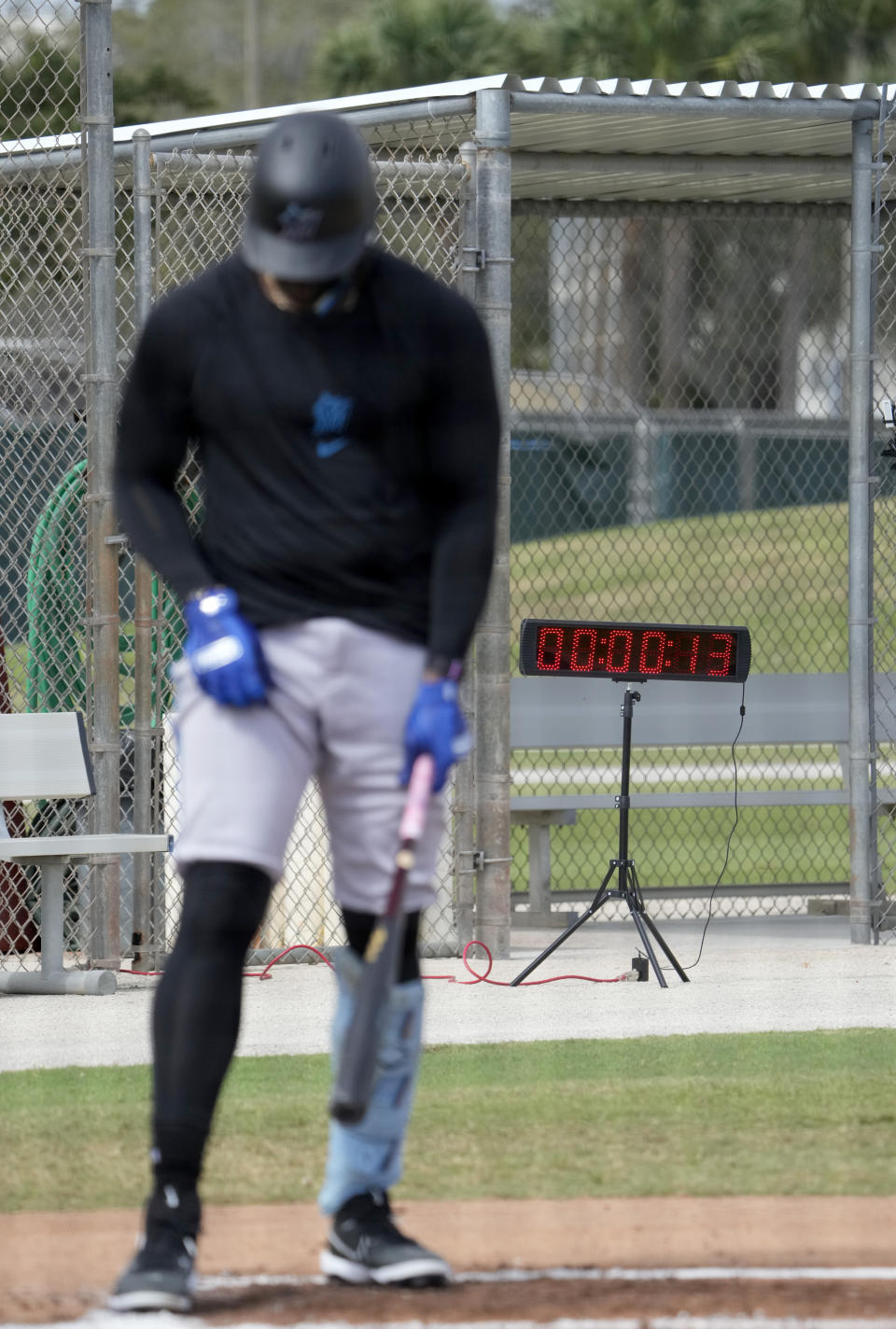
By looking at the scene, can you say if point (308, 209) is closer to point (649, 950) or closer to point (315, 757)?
point (315, 757)

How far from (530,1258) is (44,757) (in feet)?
13.8

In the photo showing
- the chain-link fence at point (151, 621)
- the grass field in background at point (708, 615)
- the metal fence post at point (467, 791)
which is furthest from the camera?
the grass field in background at point (708, 615)

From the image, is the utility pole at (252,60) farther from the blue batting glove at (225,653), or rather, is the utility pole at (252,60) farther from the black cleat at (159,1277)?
the black cleat at (159,1277)

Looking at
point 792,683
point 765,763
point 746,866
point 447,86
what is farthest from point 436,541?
point 765,763

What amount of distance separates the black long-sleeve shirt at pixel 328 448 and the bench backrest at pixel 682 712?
6.32 meters

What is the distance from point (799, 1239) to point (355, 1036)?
1.09 metres

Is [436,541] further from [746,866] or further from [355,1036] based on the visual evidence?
[746,866]

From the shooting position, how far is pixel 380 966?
3.30 m

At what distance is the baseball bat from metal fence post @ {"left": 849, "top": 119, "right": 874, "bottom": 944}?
529cm

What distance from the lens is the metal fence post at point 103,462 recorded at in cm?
745

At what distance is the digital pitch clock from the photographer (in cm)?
759

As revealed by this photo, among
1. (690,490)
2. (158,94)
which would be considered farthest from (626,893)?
(158,94)

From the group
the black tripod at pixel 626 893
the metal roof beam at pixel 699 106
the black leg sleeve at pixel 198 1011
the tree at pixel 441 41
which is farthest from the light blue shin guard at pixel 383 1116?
the tree at pixel 441 41

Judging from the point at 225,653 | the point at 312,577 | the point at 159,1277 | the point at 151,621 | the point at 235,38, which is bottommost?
the point at 159,1277
